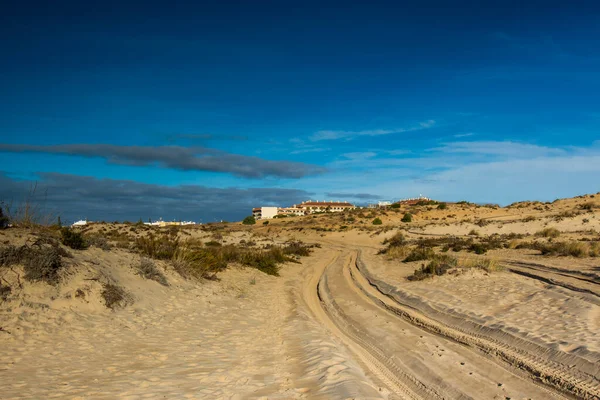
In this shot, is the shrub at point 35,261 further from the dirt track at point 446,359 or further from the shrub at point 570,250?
the shrub at point 570,250

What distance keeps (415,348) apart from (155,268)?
8.82 meters

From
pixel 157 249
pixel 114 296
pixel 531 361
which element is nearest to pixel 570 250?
pixel 531 361

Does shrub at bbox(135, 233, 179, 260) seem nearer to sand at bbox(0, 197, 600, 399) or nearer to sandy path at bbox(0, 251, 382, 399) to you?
sand at bbox(0, 197, 600, 399)

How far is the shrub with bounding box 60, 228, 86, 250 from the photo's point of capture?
39.3 ft

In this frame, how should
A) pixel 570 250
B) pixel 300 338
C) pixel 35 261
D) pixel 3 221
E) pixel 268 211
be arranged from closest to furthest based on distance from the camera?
pixel 300 338 < pixel 35 261 < pixel 3 221 < pixel 570 250 < pixel 268 211

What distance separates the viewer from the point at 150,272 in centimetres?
1280

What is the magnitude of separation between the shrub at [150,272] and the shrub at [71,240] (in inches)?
71.2

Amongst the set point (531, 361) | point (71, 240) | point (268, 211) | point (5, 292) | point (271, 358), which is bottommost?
point (271, 358)

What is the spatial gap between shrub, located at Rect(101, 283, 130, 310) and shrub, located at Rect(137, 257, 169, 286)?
200cm

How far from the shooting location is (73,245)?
12062 millimetres

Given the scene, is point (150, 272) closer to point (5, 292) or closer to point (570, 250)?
point (5, 292)

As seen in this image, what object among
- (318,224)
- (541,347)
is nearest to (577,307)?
(541,347)

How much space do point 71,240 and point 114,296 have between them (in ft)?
10.3

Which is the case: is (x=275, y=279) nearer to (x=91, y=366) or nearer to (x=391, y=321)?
(x=391, y=321)
